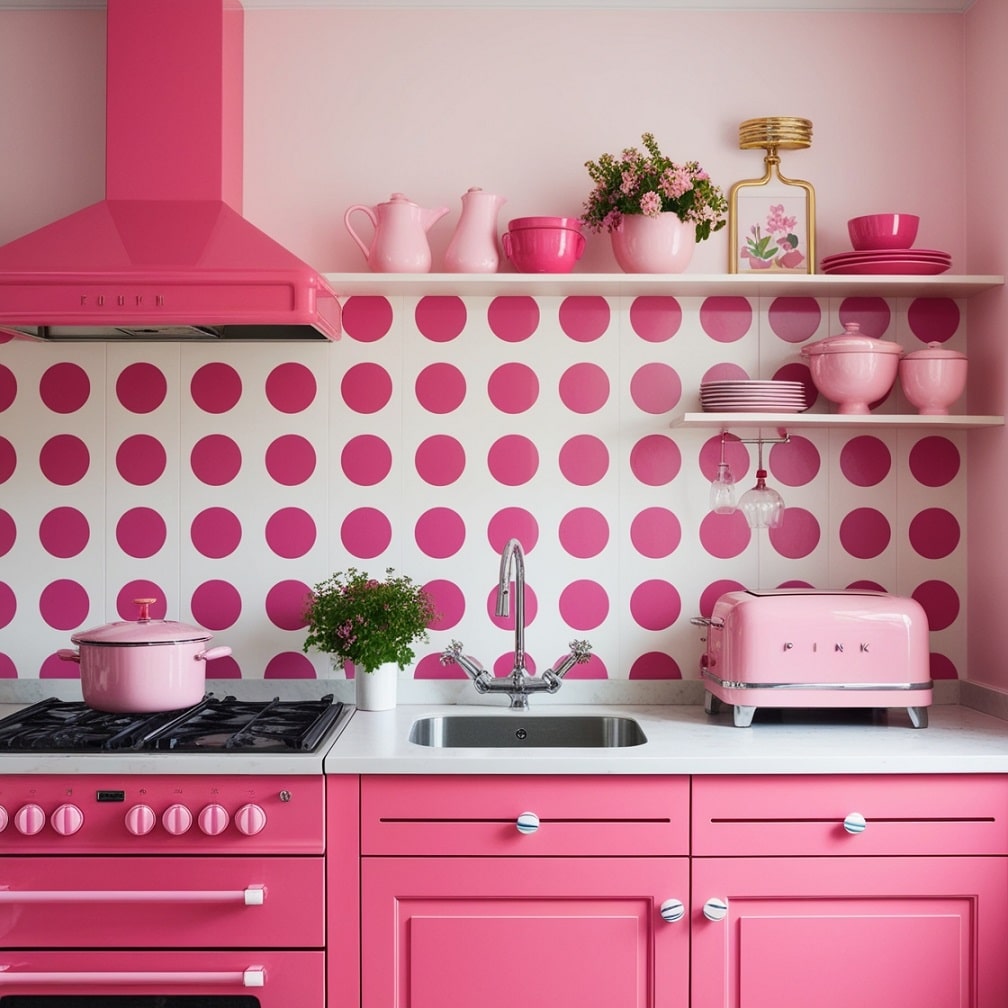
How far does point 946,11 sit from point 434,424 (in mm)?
1685

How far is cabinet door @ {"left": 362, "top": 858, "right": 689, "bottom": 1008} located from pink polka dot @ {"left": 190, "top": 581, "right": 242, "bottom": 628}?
0.87 metres

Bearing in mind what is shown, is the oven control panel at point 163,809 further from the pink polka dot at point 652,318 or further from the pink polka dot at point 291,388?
the pink polka dot at point 652,318

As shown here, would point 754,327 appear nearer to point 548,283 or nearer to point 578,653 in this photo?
point 548,283

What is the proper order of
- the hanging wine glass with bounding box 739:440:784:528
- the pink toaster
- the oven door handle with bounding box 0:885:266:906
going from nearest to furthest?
the oven door handle with bounding box 0:885:266:906 < the pink toaster < the hanging wine glass with bounding box 739:440:784:528

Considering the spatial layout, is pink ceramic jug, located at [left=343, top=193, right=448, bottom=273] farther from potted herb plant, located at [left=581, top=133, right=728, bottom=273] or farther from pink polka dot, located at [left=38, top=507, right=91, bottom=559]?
pink polka dot, located at [left=38, top=507, right=91, bottom=559]

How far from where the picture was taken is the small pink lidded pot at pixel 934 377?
2.46 metres

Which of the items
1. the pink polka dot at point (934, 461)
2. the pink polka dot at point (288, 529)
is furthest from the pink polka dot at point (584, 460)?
the pink polka dot at point (934, 461)

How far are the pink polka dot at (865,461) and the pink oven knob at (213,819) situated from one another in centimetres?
171

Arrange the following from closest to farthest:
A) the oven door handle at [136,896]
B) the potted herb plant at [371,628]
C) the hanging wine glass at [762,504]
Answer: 1. the oven door handle at [136,896]
2. the potted herb plant at [371,628]
3. the hanging wine glass at [762,504]

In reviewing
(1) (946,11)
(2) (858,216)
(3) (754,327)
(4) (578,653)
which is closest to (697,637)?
(4) (578,653)

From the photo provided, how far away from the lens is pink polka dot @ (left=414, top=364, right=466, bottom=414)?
265 centimetres

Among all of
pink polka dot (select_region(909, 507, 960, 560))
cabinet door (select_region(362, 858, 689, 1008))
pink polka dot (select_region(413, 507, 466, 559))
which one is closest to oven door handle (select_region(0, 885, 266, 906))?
cabinet door (select_region(362, 858, 689, 1008))

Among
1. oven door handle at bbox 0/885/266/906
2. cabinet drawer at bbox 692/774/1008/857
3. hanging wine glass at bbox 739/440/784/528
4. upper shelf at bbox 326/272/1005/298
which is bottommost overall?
oven door handle at bbox 0/885/266/906

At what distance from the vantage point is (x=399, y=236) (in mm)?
2488
